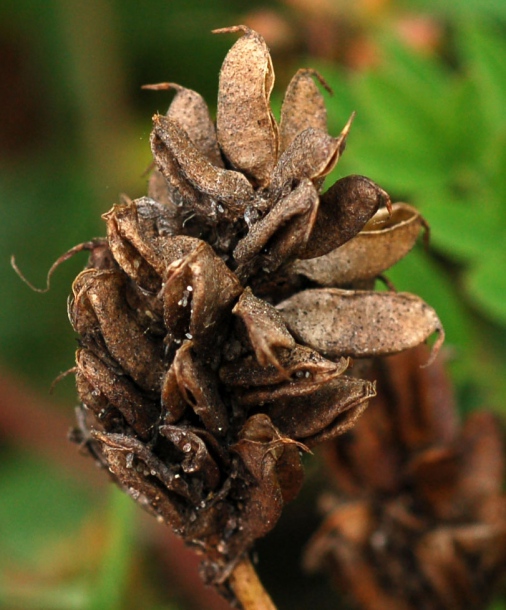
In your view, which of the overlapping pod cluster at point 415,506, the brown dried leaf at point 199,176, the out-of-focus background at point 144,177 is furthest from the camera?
the out-of-focus background at point 144,177

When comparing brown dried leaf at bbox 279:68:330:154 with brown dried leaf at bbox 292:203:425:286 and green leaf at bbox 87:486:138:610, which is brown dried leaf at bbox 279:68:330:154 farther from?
green leaf at bbox 87:486:138:610

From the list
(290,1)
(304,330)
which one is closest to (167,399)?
(304,330)

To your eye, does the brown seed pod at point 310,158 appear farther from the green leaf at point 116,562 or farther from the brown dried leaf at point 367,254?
the green leaf at point 116,562

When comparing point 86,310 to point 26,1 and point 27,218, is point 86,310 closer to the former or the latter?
point 27,218

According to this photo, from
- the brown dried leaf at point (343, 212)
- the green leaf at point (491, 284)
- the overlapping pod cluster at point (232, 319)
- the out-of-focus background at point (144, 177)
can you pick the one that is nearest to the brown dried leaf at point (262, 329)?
the overlapping pod cluster at point (232, 319)

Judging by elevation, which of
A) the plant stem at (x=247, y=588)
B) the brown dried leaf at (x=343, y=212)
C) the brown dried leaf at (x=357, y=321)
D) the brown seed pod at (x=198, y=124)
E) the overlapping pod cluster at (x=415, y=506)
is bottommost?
the overlapping pod cluster at (x=415, y=506)
